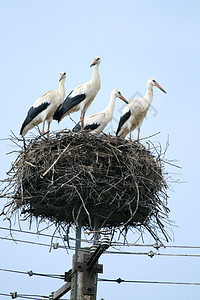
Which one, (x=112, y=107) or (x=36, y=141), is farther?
(x=112, y=107)

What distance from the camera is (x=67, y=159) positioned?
8.51 metres

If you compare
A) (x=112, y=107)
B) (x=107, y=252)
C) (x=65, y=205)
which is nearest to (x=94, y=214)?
(x=65, y=205)

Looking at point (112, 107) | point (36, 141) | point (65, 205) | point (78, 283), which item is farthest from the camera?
point (112, 107)

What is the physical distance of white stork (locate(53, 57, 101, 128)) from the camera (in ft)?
37.0

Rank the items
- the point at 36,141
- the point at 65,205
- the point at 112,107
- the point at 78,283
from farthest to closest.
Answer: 1. the point at 112,107
2. the point at 36,141
3. the point at 65,205
4. the point at 78,283

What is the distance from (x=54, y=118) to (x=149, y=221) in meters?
3.73

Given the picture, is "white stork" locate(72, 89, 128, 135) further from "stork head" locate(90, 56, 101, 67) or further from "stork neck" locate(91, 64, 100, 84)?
"stork head" locate(90, 56, 101, 67)

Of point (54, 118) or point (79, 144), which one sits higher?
point (54, 118)

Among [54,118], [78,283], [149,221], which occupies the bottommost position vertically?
[78,283]

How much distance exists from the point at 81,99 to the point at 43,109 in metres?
0.77

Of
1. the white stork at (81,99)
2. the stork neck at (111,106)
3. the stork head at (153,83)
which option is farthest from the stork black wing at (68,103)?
the stork head at (153,83)

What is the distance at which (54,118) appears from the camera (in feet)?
38.3

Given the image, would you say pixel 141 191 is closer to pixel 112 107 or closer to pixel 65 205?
pixel 65 205

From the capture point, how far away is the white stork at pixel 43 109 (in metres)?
11.6
